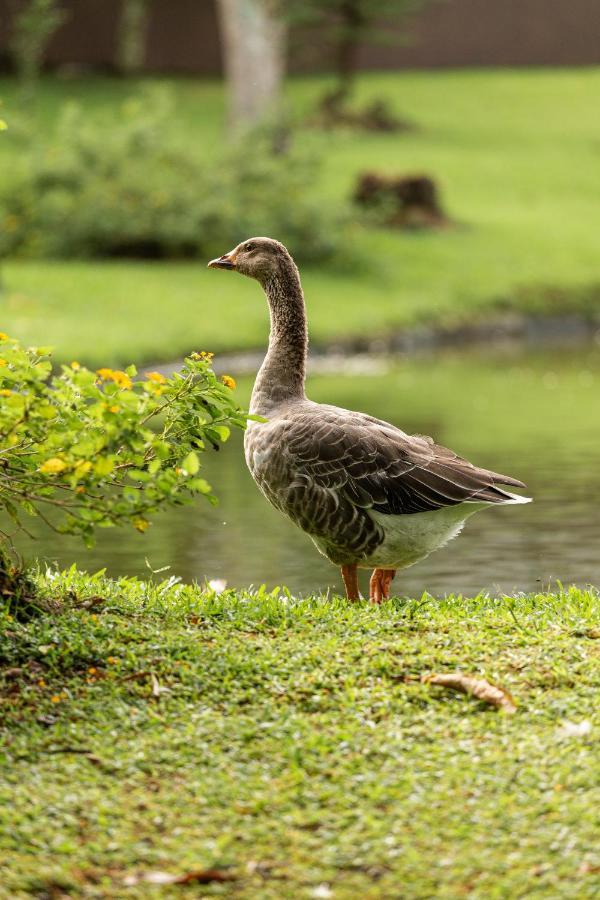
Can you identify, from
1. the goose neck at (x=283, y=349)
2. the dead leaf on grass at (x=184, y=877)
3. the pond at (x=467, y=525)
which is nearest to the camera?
the dead leaf on grass at (x=184, y=877)

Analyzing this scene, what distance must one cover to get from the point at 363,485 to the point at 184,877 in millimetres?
2846

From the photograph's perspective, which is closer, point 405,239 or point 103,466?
point 103,466

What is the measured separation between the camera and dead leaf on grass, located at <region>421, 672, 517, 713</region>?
561cm

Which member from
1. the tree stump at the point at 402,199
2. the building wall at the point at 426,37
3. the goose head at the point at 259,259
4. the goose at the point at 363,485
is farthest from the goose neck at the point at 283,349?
the building wall at the point at 426,37

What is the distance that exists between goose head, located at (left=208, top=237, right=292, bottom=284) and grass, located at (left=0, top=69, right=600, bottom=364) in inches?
418

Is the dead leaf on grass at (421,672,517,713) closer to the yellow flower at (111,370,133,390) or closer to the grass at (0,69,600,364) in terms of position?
the yellow flower at (111,370,133,390)

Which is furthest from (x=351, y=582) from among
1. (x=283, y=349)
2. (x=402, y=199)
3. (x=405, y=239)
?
(x=402, y=199)

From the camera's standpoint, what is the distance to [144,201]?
26188mm

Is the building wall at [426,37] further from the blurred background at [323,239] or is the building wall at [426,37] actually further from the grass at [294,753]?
the grass at [294,753]

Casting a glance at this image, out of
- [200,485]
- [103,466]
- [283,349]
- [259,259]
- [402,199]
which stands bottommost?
[402,199]

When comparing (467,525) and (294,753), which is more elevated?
(294,753)

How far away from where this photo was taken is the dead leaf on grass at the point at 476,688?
561cm

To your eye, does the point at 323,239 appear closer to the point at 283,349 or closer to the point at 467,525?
the point at 467,525

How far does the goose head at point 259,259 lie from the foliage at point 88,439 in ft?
5.71
